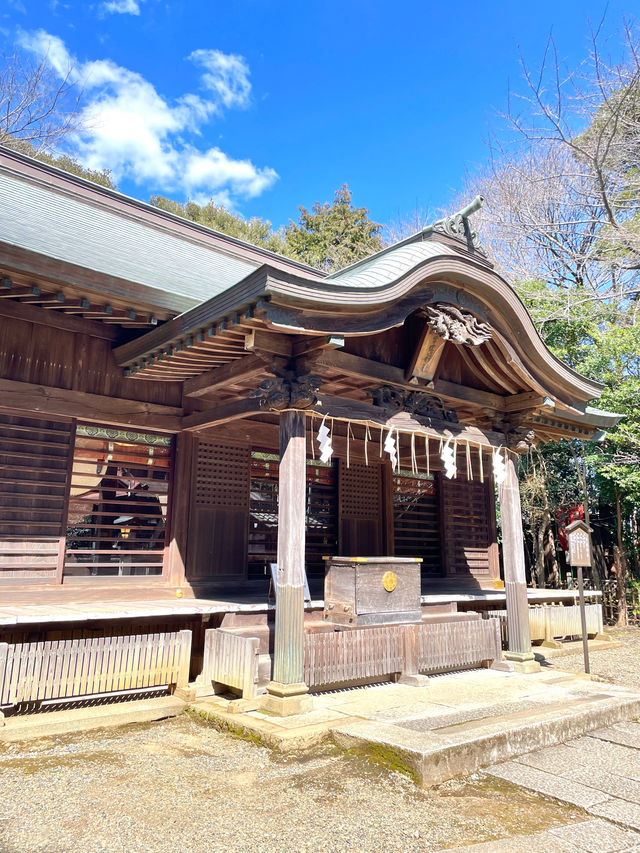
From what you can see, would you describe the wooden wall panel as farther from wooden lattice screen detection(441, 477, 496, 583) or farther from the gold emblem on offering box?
wooden lattice screen detection(441, 477, 496, 583)

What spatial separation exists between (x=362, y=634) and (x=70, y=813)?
11.5 ft

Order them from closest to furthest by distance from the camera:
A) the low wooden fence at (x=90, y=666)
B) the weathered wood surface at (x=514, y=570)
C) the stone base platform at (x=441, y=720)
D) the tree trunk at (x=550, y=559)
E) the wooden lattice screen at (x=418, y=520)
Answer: the stone base platform at (x=441, y=720), the low wooden fence at (x=90, y=666), the weathered wood surface at (x=514, y=570), the wooden lattice screen at (x=418, y=520), the tree trunk at (x=550, y=559)

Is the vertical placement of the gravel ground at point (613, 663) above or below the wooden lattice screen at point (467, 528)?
below

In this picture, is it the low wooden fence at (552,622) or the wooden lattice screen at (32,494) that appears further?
the low wooden fence at (552,622)

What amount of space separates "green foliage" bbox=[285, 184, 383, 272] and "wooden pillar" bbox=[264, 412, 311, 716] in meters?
24.8

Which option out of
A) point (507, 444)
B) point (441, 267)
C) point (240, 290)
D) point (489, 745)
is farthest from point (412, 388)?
point (489, 745)

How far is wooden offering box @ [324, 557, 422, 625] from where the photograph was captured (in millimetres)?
7031

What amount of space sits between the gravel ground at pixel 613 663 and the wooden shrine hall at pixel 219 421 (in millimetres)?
1705

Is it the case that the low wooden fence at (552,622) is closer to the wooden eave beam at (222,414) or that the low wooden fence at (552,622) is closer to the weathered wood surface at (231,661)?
the weathered wood surface at (231,661)

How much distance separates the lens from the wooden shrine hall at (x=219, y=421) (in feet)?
19.2

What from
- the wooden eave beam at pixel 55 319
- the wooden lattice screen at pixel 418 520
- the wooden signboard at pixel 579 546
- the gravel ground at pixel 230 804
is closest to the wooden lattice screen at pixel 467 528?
the wooden lattice screen at pixel 418 520

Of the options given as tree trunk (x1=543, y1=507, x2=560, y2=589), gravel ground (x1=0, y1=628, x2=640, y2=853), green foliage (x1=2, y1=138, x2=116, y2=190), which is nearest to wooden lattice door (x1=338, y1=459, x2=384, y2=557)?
gravel ground (x1=0, y1=628, x2=640, y2=853)

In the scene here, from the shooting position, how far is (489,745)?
4688 mm

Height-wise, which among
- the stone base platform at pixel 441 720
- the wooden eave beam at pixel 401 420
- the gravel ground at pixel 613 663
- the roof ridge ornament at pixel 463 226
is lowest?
the gravel ground at pixel 613 663
